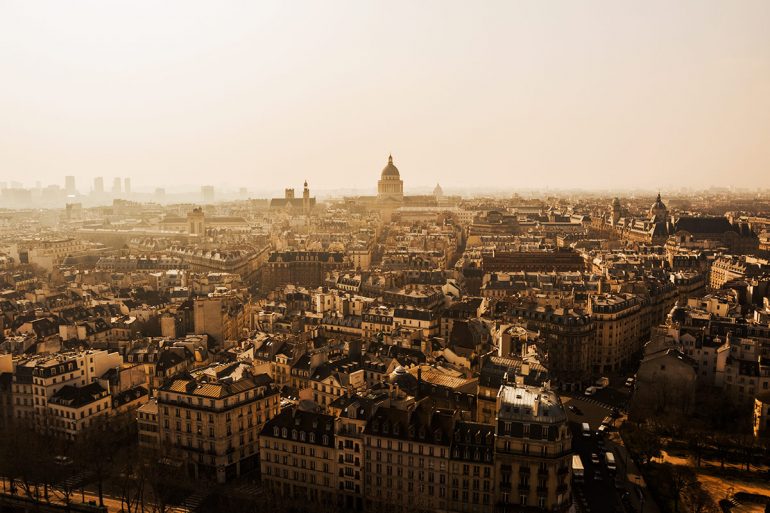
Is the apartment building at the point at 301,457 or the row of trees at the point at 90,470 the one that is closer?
the row of trees at the point at 90,470

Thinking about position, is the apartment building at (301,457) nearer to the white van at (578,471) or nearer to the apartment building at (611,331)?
the white van at (578,471)

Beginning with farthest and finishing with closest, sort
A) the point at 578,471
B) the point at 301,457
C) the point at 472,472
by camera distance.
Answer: the point at 578,471 < the point at 301,457 < the point at 472,472

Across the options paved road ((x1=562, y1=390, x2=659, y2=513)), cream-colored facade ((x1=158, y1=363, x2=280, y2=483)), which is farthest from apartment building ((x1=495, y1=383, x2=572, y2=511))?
cream-colored facade ((x1=158, y1=363, x2=280, y2=483))

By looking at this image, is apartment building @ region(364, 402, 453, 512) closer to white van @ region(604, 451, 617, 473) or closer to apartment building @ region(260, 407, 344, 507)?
apartment building @ region(260, 407, 344, 507)

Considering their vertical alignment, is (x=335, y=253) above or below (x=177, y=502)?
above

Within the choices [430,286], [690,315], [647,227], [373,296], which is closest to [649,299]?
[690,315]

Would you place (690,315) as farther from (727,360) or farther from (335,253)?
(335,253)

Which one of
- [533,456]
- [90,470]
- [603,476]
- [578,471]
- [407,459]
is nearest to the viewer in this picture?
[533,456]

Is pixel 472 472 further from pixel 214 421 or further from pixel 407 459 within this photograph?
pixel 214 421

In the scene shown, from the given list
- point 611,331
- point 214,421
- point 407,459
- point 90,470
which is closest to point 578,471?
point 407,459

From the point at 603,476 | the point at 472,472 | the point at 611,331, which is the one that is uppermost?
the point at 611,331

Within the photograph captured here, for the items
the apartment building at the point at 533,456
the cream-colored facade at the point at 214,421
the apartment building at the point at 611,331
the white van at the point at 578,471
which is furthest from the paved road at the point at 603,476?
the cream-colored facade at the point at 214,421
